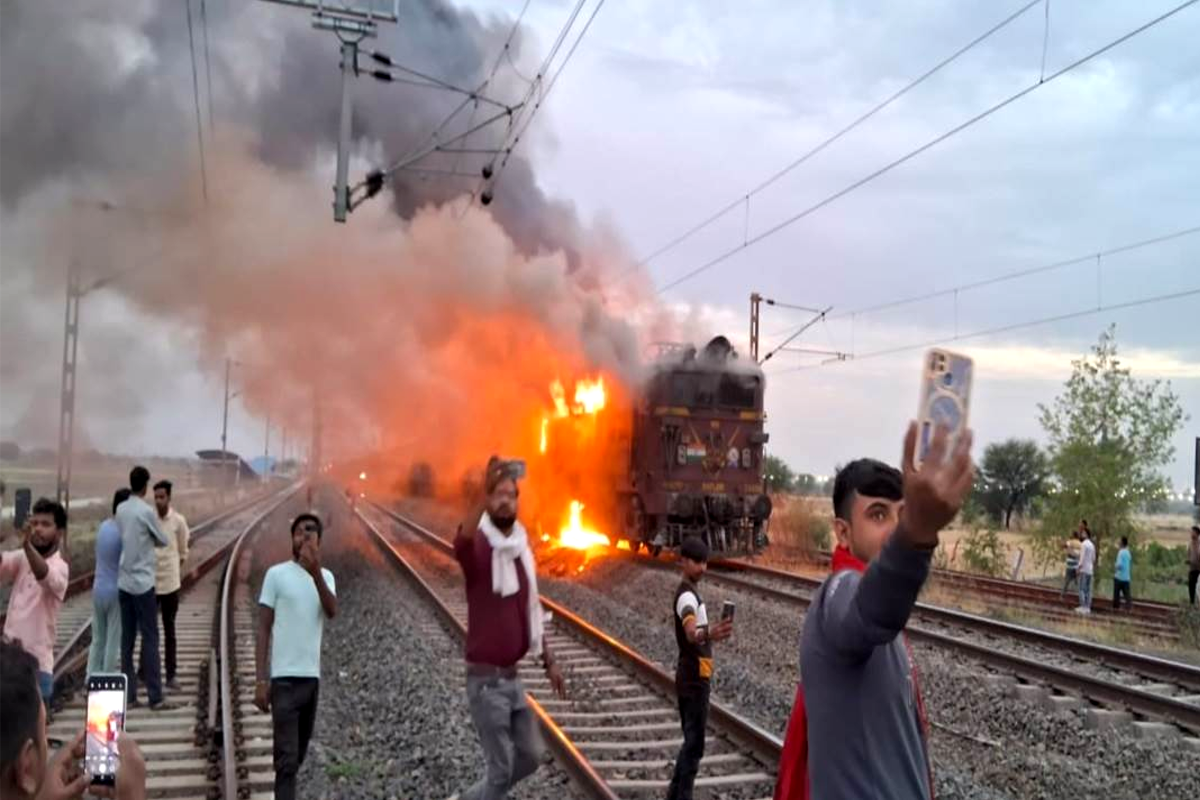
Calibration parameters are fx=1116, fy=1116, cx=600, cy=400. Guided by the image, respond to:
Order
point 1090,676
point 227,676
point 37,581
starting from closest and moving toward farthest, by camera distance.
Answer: point 37,581
point 227,676
point 1090,676

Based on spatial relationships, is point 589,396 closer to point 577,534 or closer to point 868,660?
point 577,534

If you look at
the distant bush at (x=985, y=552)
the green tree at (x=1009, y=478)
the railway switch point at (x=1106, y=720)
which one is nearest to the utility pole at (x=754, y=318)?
the distant bush at (x=985, y=552)

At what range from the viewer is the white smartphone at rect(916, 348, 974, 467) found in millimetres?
2402

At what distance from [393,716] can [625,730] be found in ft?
6.85

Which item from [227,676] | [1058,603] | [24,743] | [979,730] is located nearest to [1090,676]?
[979,730]

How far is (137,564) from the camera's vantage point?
871 centimetres

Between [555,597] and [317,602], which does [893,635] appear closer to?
[317,602]

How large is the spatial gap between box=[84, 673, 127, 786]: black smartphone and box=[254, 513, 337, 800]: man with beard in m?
3.25

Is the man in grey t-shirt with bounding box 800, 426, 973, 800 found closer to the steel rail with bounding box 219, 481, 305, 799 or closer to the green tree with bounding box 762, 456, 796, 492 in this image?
the steel rail with bounding box 219, 481, 305, 799

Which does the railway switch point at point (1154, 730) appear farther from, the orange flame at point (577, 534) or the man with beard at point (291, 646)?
the orange flame at point (577, 534)

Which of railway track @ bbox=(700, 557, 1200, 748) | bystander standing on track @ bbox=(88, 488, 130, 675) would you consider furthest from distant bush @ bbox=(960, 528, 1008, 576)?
bystander standing on track @ bbox=(88, 488, 130, 675)

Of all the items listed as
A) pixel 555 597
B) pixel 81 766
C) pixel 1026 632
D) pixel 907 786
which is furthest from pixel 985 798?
pixel 555 597

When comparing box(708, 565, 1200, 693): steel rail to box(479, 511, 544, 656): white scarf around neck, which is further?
box(708, 565, 1200, 693): steel rail

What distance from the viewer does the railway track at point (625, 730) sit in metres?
7.22
